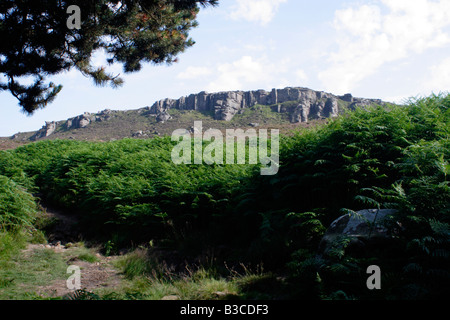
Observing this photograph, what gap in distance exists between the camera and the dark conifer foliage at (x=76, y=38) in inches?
260

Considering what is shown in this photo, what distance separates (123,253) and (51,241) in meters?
2.05

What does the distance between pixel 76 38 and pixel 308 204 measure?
695cm

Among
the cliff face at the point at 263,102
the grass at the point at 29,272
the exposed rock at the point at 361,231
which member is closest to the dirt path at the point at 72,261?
the grass at the point at 29,272

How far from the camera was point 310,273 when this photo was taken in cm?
335

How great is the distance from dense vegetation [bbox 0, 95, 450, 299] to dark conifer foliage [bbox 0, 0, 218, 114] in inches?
110

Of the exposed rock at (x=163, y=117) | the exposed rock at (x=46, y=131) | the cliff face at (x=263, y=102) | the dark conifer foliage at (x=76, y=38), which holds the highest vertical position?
the cliff face at (x=263, y=102)

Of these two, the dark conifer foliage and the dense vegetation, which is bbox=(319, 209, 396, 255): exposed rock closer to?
the dense vegetation

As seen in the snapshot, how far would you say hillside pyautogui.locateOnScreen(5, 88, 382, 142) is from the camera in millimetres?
58878

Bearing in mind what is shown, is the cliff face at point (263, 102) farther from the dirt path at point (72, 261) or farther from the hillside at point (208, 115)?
the dirt path at point (72, 261)

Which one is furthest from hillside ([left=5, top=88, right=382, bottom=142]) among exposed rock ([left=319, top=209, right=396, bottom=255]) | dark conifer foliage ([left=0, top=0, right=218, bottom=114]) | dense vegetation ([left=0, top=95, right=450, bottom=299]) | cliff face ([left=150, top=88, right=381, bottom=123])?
exposed rock ([left=319, top=209, right=396, bottom=255])

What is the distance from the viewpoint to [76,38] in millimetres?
7324

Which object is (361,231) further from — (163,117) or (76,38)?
(163,117)

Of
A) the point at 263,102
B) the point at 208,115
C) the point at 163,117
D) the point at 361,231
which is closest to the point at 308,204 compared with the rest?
the point at 361,231

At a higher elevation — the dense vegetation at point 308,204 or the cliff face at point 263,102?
the cliff face at point 263,102
